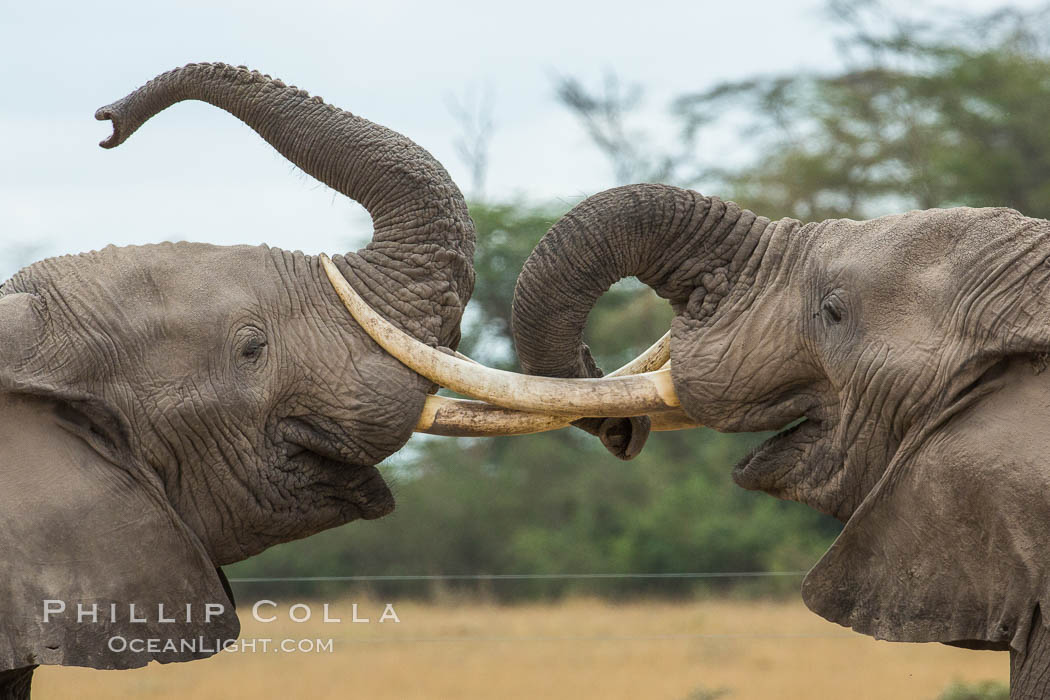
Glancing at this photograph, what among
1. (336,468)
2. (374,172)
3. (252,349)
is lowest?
(336,468)

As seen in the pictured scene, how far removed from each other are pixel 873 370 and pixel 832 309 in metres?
0.21

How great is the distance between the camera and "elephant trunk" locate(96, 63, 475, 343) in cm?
444

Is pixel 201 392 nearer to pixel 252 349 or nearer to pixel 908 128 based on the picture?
pixel 252 349

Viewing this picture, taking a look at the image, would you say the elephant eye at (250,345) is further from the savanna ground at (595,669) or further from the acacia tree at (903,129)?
the acacia tree at (903,129)

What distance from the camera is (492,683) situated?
895 cm

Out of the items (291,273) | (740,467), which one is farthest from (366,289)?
(740,467)

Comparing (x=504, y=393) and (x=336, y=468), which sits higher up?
(x=504, y=393)

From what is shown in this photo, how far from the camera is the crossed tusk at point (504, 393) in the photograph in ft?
14.0

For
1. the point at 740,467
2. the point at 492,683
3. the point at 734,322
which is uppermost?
the point at 734,322

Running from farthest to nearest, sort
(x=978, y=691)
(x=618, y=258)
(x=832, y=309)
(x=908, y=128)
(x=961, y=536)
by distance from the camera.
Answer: (x=908, y=128), (x=978, y=691), (x=618, y=258), (x=832, y=309), (x=961, y=536)

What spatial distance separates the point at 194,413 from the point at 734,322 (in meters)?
1.58

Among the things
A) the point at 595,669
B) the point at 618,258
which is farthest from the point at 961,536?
the point at 595,669

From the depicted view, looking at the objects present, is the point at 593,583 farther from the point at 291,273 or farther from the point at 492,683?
the point at 291,273

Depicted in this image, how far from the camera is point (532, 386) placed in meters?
4.30
